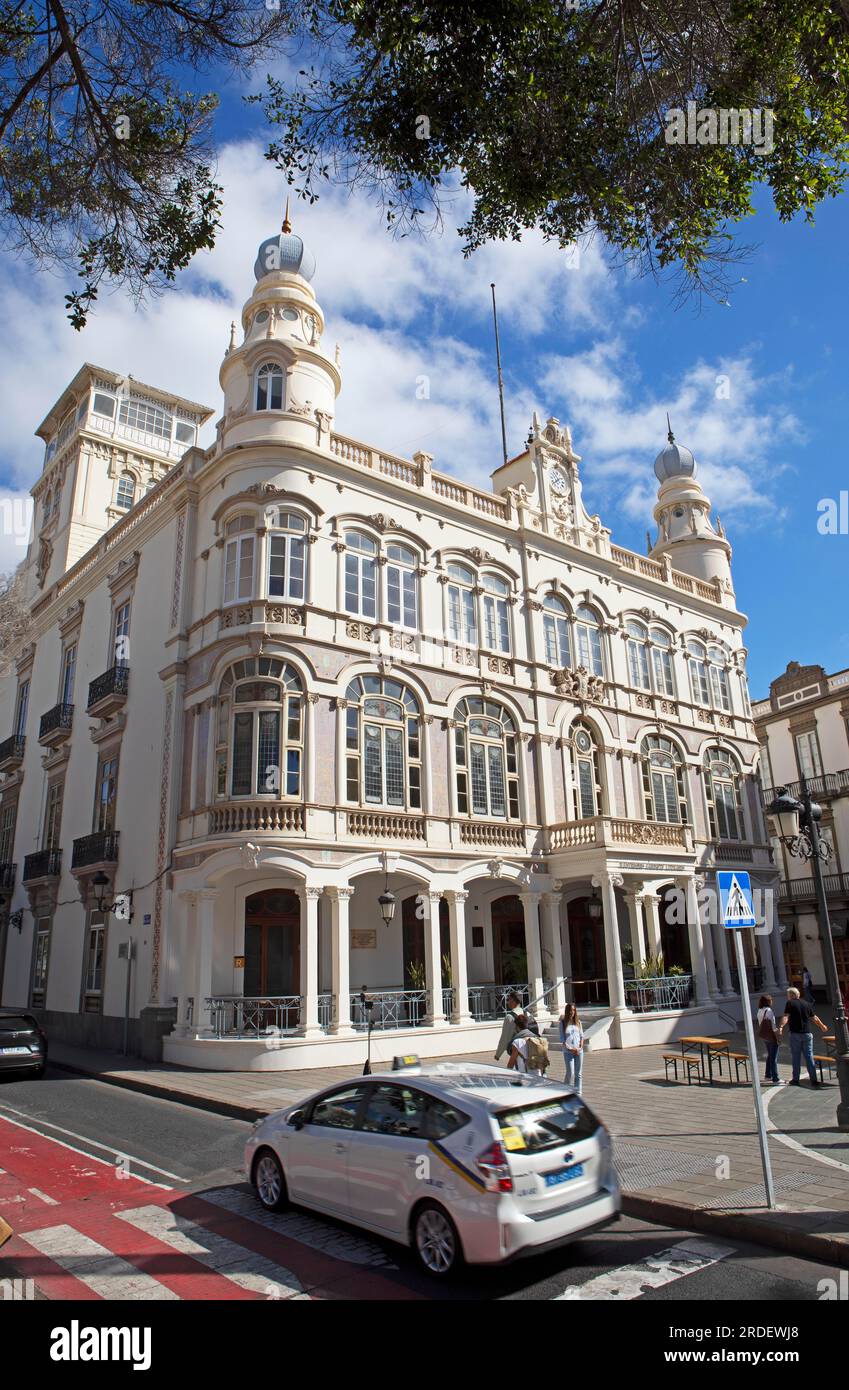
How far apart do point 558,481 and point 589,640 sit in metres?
5.78

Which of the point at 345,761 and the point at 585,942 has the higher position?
the point at 345,761

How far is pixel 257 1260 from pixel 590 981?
62.7 feet

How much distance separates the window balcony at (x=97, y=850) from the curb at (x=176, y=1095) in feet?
18.1

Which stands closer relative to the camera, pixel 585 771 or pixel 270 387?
pixel 270 387

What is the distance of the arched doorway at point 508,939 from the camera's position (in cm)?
2472

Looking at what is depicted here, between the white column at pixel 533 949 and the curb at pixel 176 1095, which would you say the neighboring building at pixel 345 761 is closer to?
the white column at pixel 533 949

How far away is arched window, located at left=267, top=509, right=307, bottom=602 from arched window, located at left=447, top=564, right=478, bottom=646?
4.91 meters

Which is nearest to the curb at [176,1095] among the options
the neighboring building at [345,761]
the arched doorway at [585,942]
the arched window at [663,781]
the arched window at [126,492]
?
the neighboring building at [345,761]

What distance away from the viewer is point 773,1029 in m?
16.1

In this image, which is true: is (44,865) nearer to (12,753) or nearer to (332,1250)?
(12,753)

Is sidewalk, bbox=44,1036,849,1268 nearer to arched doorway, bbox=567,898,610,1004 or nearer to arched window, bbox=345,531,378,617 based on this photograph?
arched doorway, bbox=567,898,610,1004

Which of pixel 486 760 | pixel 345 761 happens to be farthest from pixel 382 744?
pixel 486 760

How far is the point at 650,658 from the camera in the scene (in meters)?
31.5

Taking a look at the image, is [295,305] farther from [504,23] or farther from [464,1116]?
[464,1116]
